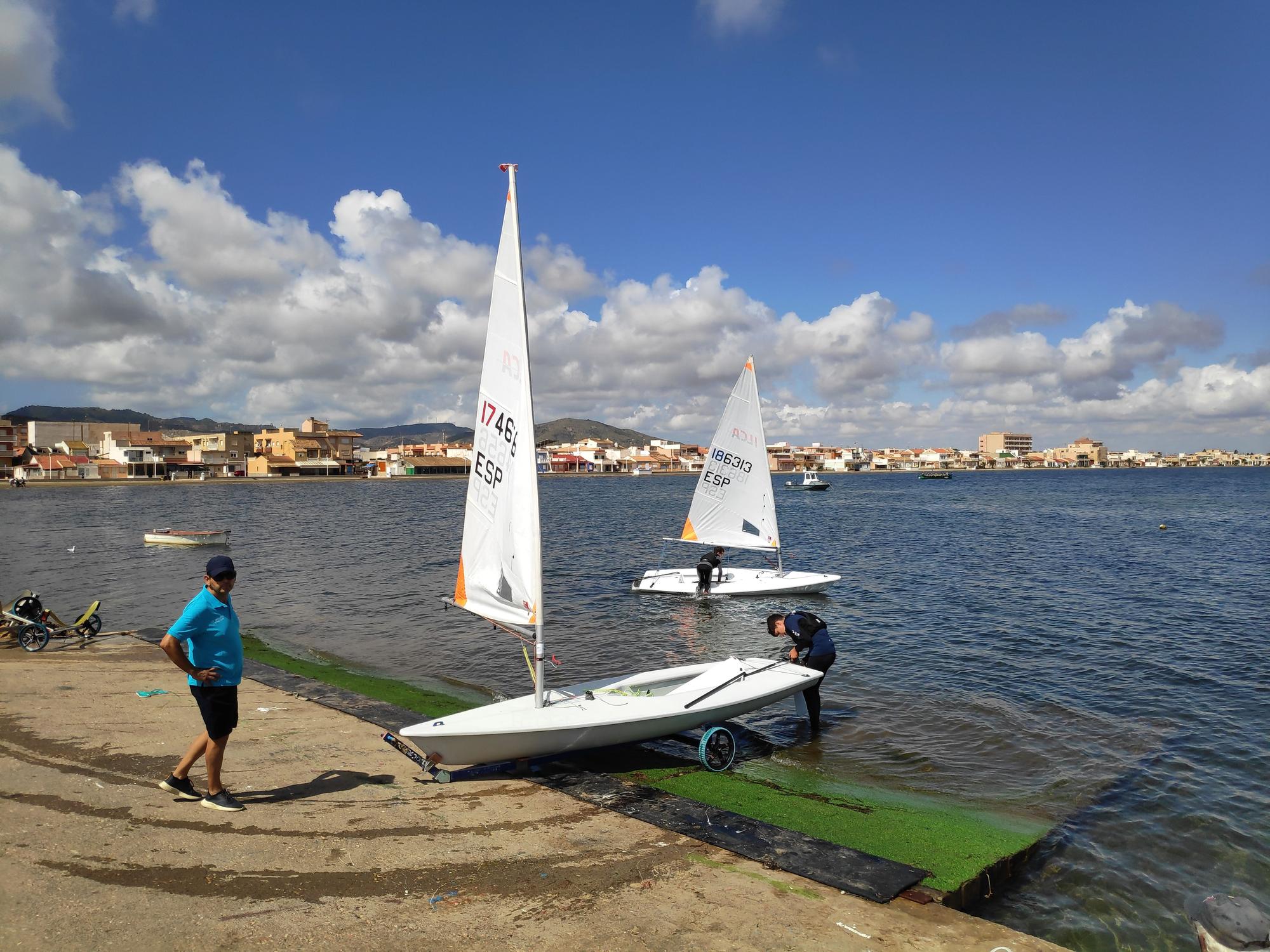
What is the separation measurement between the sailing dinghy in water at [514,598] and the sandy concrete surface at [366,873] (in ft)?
2.06

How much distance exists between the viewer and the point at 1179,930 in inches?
288

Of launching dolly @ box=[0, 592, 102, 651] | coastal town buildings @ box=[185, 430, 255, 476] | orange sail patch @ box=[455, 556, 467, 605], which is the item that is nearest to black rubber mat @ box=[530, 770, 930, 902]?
orange sail patch @ box=[455, 556, 467, 605]

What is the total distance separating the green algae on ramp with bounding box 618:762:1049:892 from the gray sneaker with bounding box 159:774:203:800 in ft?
16.0

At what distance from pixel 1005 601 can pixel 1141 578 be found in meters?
9.33

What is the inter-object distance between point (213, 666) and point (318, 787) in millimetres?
2042

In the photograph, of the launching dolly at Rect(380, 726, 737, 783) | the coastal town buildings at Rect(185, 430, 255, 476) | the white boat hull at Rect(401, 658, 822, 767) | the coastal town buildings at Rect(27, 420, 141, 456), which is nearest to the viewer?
the launching dolly at Rect(380, 726, 737, 783)

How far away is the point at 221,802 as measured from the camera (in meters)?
7.20

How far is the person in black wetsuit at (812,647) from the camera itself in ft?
40.4

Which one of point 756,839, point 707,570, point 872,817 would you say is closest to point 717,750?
point 872,817

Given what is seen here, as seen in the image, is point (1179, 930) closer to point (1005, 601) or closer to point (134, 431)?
point (1005, 601)

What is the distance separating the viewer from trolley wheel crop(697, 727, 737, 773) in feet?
32.7

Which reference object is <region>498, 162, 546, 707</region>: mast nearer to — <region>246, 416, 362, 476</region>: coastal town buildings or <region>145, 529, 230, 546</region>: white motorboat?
<region>145, 529, 230, 546</region>: white motorboat

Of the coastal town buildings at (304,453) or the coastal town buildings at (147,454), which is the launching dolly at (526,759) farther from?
the coastal town buildings at (304,453)

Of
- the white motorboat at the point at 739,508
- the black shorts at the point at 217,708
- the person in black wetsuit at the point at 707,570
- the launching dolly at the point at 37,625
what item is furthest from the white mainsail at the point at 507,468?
the white motorboat at the point at 739,508
